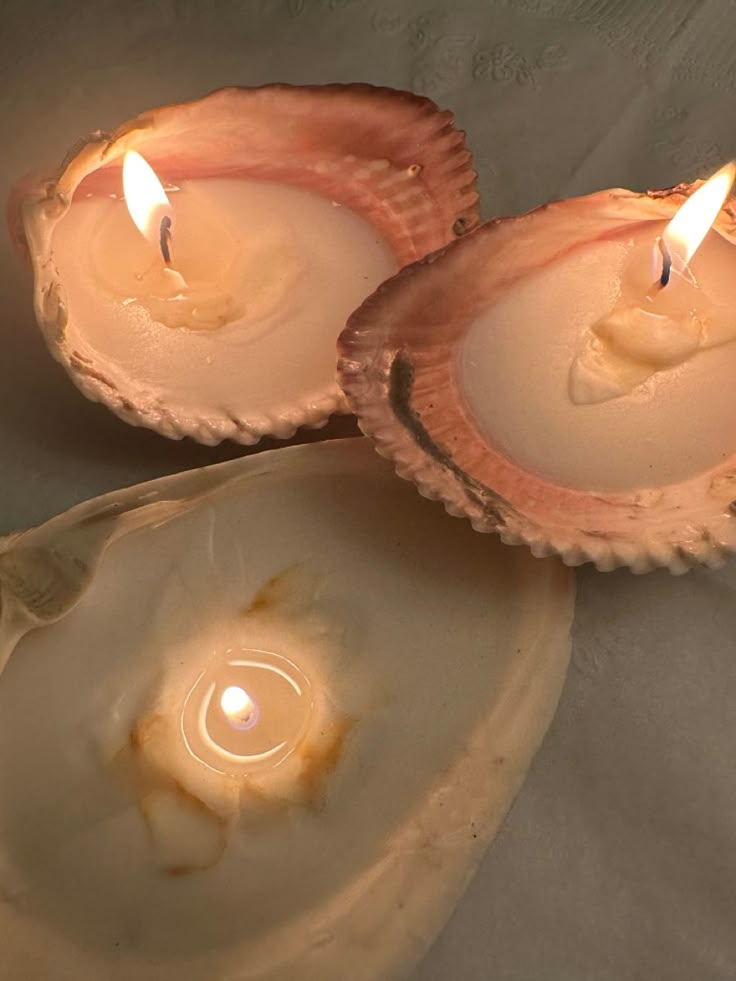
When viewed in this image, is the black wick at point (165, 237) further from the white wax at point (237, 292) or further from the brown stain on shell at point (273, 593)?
the brown stain on shell at point (273, 593)

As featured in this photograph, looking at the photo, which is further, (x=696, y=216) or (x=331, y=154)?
(x=331, y=154)

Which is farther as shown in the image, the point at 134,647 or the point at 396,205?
the point at 396,205

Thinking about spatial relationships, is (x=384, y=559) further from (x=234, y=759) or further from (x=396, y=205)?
(x=396, y=205)

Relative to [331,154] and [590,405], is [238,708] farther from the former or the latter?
[331,154]

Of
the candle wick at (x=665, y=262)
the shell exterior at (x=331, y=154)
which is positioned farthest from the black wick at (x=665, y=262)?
the shell exterior at (x=331, y=154)

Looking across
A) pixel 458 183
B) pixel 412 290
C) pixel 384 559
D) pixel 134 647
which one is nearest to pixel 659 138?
pixel 458 183

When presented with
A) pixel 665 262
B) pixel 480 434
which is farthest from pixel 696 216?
pixel 480 434
